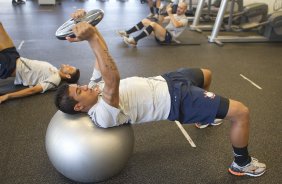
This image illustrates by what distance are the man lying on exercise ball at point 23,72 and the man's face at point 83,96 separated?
139cm

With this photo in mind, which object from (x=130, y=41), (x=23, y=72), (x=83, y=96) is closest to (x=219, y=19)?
(x=130, y=41)

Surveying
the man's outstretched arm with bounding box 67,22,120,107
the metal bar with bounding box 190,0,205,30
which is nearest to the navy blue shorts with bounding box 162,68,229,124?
the man's outstretched arm with bounding box 67,22,120,107

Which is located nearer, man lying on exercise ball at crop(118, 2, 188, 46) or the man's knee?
the man's knee


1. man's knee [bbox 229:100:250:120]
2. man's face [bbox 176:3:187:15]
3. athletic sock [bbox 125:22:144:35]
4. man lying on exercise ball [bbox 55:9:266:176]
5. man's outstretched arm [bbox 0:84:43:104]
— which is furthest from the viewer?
athletic sock [bbox 125:22:144:35]

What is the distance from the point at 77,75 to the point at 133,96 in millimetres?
1602

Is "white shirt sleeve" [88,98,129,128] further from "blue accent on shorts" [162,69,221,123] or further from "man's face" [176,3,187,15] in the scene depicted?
"man's face" [176,3,187,15]

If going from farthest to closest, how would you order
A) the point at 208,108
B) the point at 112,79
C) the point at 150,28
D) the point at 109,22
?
the point at 109,22 → the point at 150,28 → the point at 208,108 → the point at 112,79

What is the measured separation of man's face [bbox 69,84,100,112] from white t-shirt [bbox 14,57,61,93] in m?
1.39

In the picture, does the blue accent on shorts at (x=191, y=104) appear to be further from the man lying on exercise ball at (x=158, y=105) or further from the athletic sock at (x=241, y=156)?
the athletic sock at (x=241, y=156)

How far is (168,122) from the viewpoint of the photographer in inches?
93.3

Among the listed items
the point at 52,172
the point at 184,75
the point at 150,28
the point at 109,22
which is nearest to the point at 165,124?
the point at 184,75

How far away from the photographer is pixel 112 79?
4.23 ft

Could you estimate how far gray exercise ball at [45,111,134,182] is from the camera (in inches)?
59.6

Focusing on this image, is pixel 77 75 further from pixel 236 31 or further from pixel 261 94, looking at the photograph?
pixel 236 31
